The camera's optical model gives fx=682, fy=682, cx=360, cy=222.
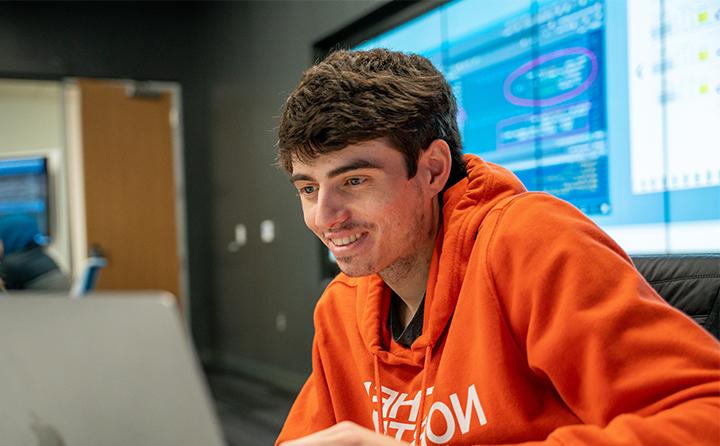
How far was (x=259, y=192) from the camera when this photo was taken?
5.18m

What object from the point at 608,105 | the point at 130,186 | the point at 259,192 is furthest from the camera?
the point at 130,186

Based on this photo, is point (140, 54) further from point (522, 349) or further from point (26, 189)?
point (522, 349)

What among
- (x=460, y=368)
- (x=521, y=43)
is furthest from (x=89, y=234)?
(x=460, y=368)

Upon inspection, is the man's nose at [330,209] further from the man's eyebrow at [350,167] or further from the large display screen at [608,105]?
the large display screen at [608,105]

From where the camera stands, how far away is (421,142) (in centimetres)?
110

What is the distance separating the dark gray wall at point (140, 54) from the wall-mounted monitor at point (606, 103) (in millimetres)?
3523

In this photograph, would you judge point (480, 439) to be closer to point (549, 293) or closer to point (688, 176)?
point (549, 293)

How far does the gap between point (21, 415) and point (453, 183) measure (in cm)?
77

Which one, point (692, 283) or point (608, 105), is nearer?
point (692, 283)

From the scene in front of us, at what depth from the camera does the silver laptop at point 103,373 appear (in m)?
0.53

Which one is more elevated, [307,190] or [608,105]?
[608,105]

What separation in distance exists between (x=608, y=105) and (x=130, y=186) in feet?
15.6

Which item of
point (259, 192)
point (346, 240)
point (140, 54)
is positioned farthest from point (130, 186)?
point (346, 240)

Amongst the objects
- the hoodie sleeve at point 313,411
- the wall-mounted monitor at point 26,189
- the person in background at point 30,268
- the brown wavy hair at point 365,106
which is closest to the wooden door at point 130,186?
the wall-mounted monitor at point 26,189
